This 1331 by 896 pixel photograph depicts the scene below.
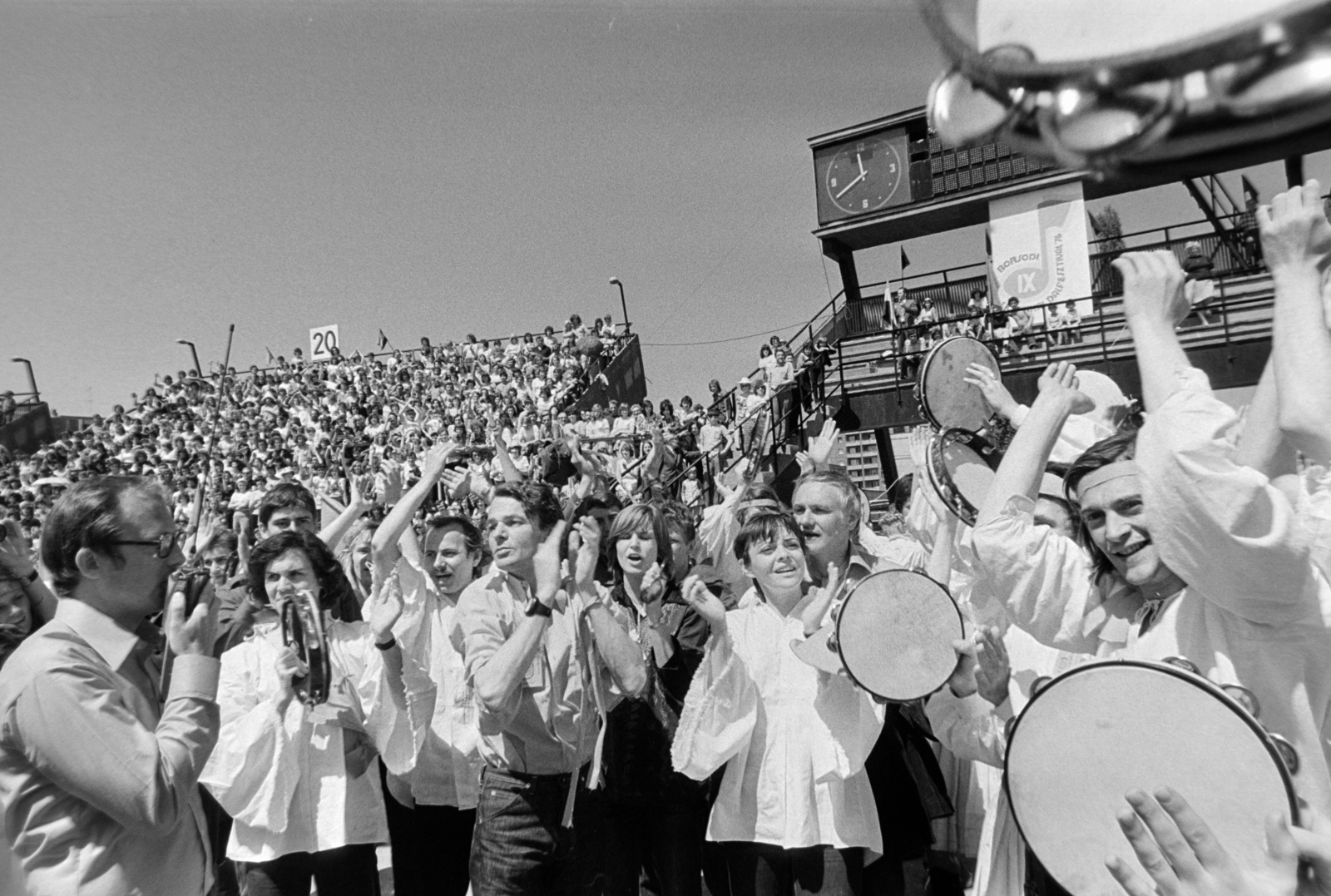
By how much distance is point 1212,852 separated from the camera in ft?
3.43

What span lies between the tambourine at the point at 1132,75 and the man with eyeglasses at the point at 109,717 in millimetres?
2039

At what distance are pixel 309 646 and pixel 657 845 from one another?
1647mm

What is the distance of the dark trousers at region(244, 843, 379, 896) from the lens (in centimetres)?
345

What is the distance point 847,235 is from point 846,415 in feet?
34.1

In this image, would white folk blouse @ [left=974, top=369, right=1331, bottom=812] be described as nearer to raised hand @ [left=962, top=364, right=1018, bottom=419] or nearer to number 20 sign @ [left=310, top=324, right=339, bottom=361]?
raised hand @ [left=962, top=364, right=1018, bottom=419]

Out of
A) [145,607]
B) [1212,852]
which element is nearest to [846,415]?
[145,607]

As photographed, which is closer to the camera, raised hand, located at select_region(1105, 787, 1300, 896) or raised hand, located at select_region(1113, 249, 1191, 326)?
raised hand, located at select_region(1105, 787, 1300, 896)

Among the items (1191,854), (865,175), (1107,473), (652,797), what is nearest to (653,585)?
(652,797)

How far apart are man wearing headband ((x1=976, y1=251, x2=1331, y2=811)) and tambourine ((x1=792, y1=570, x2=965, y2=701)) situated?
1.14ft

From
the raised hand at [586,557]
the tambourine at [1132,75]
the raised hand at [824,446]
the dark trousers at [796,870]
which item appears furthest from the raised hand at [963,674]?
the raised hand at [824,446]

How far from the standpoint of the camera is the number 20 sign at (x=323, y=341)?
29.9 m

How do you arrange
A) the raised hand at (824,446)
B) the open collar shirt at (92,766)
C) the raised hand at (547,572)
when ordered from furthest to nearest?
the raised hand at (824,446), the raised hand at (547,572), the open collar shirt at (92,766)

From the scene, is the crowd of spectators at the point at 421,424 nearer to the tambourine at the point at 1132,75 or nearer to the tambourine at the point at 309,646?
the tambourine at the point at 309,646

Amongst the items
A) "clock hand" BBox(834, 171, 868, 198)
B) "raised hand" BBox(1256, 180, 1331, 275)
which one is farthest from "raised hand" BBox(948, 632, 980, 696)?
"clock hand" BBox(834, 171, 868, 198)
